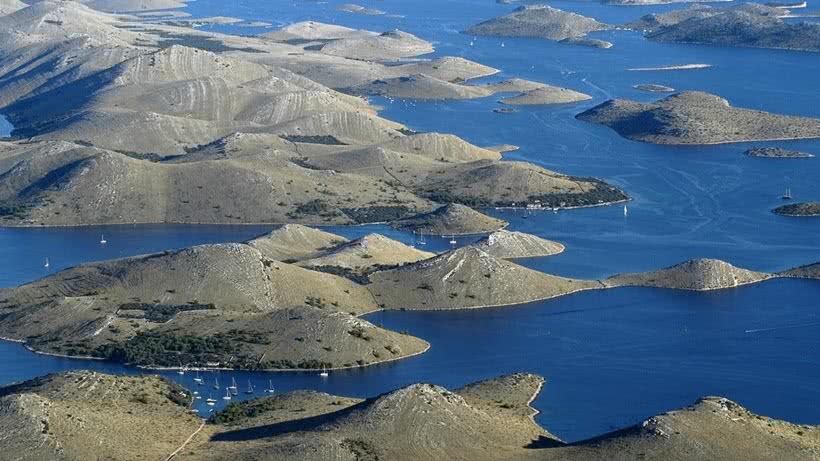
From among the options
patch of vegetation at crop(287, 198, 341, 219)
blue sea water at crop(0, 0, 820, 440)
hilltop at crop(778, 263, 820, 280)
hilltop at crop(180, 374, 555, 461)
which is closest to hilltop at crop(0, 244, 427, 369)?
blue sea water at crop(0, 0, 820, 440)

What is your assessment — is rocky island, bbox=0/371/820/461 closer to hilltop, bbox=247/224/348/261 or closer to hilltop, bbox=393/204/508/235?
hilltop, bbox=247/224/348/261

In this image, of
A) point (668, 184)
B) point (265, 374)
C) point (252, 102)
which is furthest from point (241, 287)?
point (252, 102)

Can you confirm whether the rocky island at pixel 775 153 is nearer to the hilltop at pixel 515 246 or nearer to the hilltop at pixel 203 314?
the hilltop at pixel 515 246

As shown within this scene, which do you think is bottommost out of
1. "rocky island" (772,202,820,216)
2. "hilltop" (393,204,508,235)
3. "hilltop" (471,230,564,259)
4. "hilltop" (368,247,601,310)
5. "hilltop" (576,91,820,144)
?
"hilltop" (576,91,820,144)

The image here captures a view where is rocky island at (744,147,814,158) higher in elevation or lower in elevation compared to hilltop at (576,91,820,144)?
higher

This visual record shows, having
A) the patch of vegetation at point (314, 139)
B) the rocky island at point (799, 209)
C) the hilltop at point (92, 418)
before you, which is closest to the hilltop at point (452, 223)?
the rocky island at point (799, 209)

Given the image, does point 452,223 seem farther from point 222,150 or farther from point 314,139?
point 314,139

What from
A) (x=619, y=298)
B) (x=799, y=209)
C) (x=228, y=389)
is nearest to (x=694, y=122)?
(x=799, y=209)
